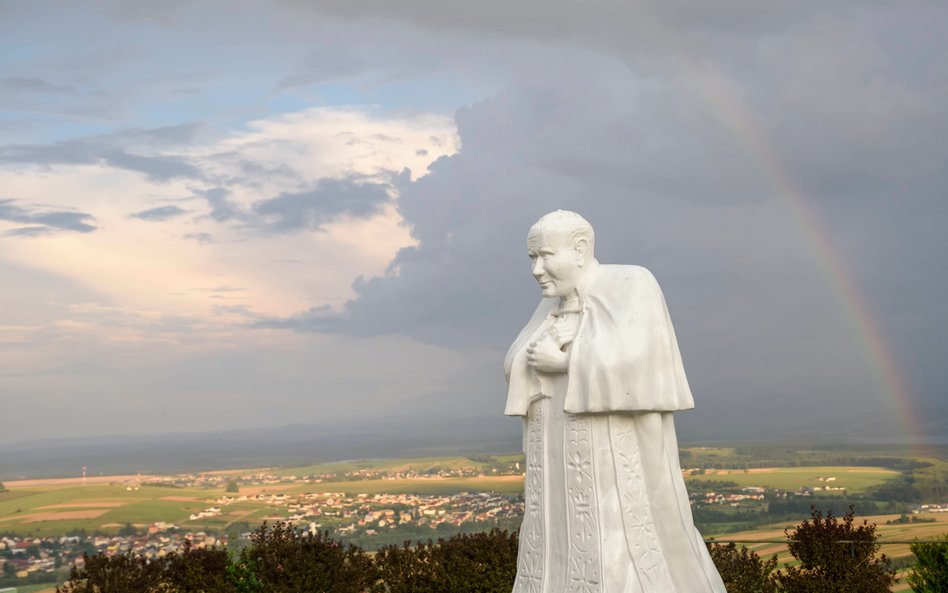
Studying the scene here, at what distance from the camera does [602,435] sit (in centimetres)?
713

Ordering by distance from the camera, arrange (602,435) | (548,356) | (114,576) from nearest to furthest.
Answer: (602,435)
(548,356)
(114,576)

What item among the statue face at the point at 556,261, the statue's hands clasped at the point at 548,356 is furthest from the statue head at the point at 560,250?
the statue's hands clasped at the point at 548,356

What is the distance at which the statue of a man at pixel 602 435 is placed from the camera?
6.98m

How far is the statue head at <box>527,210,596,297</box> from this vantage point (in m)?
7.28

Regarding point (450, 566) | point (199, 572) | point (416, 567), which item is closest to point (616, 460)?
point (450, 566)

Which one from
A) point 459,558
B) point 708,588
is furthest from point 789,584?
point 708,588

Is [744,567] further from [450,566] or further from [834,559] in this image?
[450,566]

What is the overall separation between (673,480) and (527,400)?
114 cm

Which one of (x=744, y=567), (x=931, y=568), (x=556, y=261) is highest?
(x=556, y=261)

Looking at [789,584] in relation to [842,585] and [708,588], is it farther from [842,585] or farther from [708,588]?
[708,588]

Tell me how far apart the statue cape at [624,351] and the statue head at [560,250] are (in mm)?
115

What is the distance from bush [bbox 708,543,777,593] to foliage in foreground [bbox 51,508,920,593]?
0.01 meters

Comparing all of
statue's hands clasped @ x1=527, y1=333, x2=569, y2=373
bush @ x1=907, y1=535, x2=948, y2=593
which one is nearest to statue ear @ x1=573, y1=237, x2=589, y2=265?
statue's hands clasped @ x1=527, y1=333, x2=569, y2=373

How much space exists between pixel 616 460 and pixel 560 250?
1.46m
